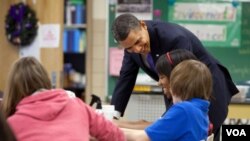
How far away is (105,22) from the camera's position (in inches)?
186

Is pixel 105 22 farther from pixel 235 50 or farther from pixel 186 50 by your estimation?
pixel 186 50

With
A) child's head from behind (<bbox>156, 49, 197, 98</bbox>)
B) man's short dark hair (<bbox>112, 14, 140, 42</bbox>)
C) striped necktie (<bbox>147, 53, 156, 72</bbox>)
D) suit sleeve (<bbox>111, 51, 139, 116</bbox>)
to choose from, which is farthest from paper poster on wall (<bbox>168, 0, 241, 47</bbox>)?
child's head from behind (<bbox>156, 49, 197, 98</bbox>)

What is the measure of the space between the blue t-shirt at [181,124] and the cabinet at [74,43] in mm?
3338

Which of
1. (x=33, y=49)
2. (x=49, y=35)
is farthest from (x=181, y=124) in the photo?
(x=33, y=49)

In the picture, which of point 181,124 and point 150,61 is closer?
point 181,124

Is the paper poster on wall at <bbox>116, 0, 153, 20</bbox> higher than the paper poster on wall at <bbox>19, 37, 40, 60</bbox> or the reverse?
higher

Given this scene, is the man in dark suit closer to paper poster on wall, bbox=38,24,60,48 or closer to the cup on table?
the cup on table

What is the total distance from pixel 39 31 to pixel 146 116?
130cm

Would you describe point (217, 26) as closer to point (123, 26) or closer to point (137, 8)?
point (137, 8)

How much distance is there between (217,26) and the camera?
15.3 ft

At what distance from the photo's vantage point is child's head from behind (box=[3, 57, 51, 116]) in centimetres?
197

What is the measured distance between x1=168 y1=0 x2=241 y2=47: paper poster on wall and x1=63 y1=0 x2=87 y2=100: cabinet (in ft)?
3.66

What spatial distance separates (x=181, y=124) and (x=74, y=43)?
3.59 meters

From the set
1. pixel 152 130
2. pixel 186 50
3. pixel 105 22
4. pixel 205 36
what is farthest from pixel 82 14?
pixel 152 130
